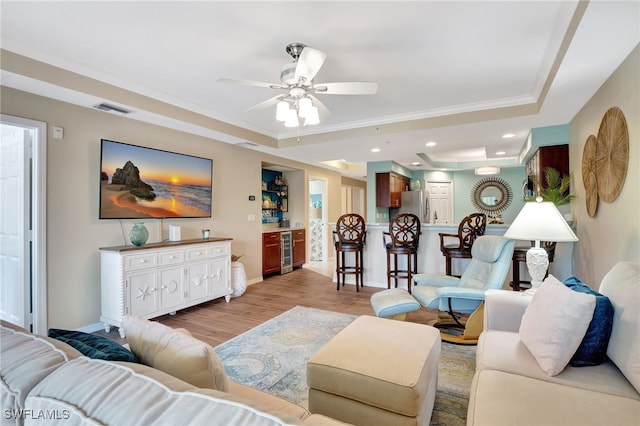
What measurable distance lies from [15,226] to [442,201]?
824 centimetres

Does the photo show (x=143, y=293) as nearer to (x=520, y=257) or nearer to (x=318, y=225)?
(x=520, y=257)

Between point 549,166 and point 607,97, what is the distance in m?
1.59

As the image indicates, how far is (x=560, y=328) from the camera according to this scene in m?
1.47

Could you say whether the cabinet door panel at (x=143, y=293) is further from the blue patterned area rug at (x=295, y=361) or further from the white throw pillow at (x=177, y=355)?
the white throw pillow at (x=177, y=355)

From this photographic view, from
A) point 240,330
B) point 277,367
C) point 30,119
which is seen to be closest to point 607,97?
point 277,367

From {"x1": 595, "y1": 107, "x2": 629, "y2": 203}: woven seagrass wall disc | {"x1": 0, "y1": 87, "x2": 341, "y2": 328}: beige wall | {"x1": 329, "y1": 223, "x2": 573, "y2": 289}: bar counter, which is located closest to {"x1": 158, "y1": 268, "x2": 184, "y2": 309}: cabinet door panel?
{"x1": 0, "y1": 87, "x2": 341, "y2": 328}: beige wall

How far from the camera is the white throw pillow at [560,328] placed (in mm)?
1443

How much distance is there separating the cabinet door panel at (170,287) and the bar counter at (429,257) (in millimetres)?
2807

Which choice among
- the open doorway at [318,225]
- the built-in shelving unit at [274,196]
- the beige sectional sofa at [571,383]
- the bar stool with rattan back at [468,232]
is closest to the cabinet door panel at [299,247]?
the built-in shelving unit at [274,196]

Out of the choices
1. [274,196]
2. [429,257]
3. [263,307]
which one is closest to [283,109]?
[263,307]

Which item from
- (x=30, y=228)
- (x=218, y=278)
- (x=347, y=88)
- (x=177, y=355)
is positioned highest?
(x=347, y=88)

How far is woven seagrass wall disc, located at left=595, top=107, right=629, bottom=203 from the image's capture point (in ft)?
7.27

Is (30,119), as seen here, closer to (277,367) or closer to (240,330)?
(240,330)

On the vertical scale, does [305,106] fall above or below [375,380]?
above
